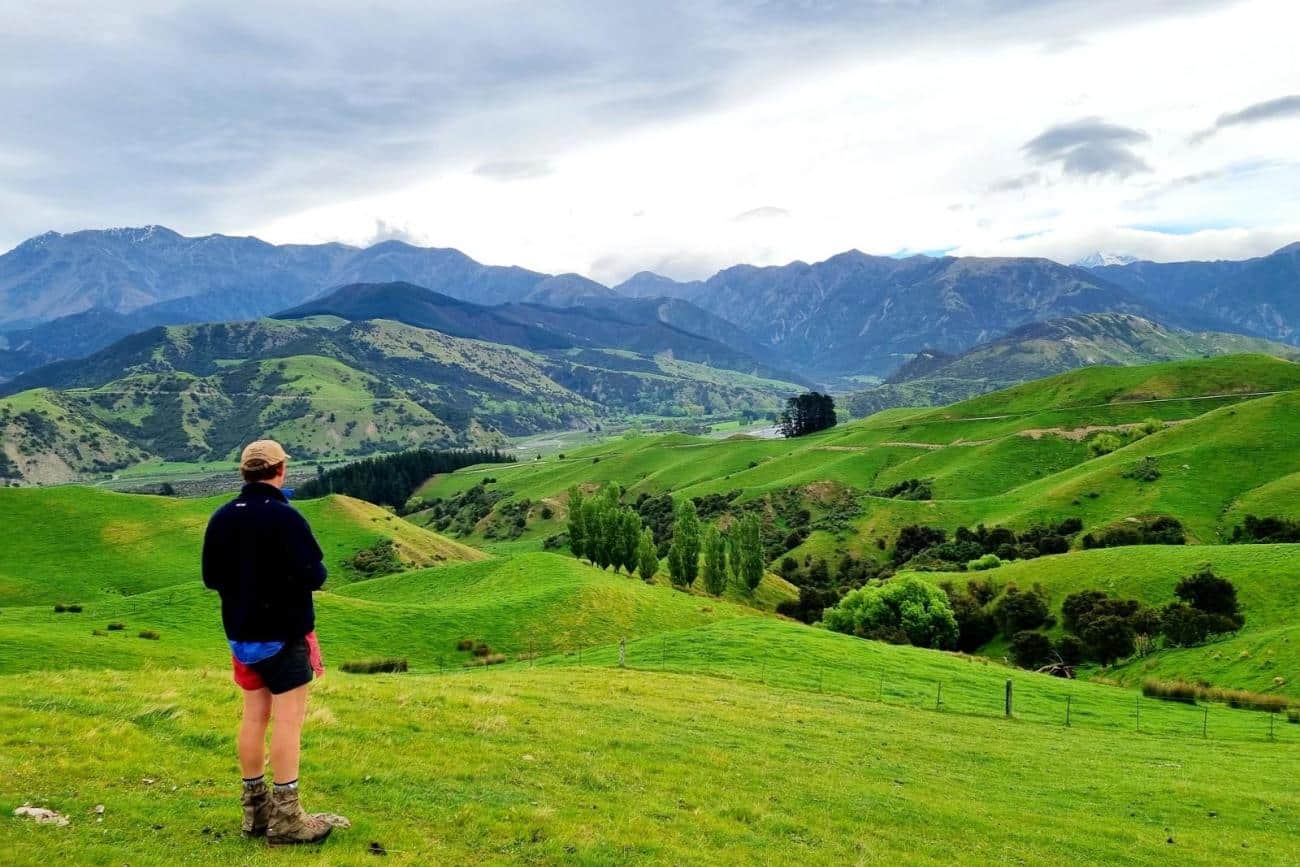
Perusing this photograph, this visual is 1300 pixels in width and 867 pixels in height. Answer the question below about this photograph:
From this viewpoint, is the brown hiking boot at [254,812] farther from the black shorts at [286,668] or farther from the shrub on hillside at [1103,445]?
the shrub on hillside at [1103,445]

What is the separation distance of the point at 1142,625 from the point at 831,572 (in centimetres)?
6087

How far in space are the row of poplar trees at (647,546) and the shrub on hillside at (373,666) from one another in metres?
53.3

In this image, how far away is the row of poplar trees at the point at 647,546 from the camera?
→ 101000 millimetres

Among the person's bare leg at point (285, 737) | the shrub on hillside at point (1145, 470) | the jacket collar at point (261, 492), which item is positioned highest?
the jacket collar at point (261, 492)

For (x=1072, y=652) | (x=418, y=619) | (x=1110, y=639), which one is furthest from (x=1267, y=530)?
(x=418, y=619)

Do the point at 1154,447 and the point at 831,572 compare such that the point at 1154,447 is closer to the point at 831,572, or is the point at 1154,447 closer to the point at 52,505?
the point at 831,572

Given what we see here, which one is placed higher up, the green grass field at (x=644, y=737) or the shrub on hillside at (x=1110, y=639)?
the green grass field at (x=644, y=737)

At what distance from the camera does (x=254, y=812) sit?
423 inches

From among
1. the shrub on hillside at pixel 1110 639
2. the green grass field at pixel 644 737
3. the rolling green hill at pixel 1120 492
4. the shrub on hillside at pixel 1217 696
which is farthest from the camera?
the rolling green hill at pixel 1120 492

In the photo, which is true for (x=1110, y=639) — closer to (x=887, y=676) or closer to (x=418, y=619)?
(x=887, y=676)

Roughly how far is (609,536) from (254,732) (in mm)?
90890

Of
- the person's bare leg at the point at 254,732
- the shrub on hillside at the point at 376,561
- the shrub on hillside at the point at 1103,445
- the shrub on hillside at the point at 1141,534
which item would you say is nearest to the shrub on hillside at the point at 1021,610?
the shrub on hillside at the point at 1141,534

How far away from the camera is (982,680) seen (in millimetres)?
48250

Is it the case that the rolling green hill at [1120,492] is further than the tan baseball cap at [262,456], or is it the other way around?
the rolling green hill at [1120,492]
